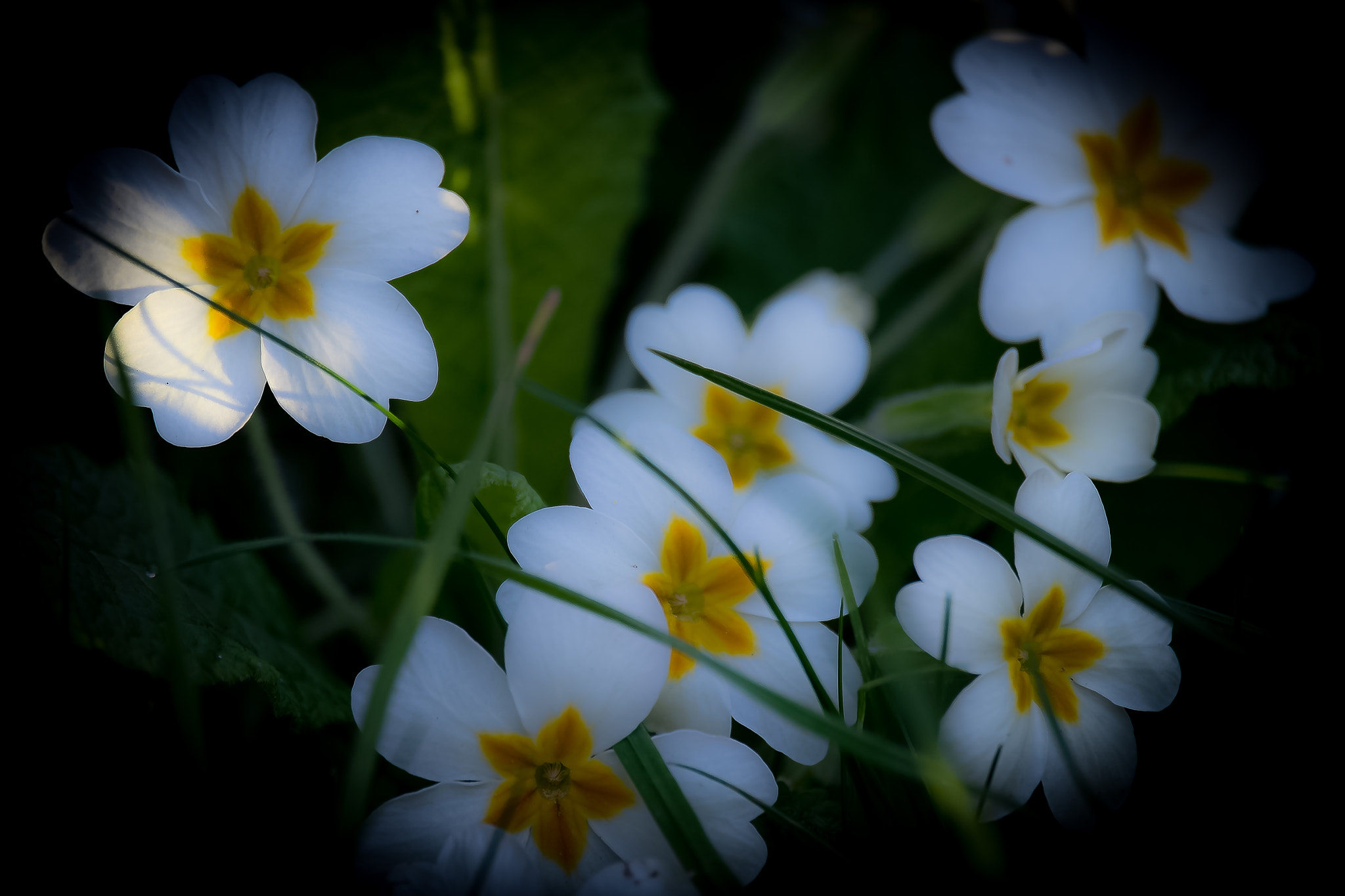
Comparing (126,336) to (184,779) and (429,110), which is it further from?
(429,110)

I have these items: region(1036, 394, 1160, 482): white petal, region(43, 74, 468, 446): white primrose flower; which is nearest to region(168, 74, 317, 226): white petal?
region(43, 74, 468, 446): white primrose flower

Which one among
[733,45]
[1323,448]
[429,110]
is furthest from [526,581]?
[733,45]

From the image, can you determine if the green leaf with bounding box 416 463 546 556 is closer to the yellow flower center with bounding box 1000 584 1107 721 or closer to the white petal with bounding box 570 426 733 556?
the white petal with bounding box 570 426 733 556

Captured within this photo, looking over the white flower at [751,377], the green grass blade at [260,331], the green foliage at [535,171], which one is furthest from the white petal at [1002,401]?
the green foliage at [535,171]

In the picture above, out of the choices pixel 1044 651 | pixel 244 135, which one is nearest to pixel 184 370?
pixel 244 135

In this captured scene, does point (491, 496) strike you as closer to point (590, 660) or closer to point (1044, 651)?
point (590, 660)

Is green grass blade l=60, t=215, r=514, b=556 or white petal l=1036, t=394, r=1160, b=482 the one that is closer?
green grass blade l=60, t=215, r=514, b=556
